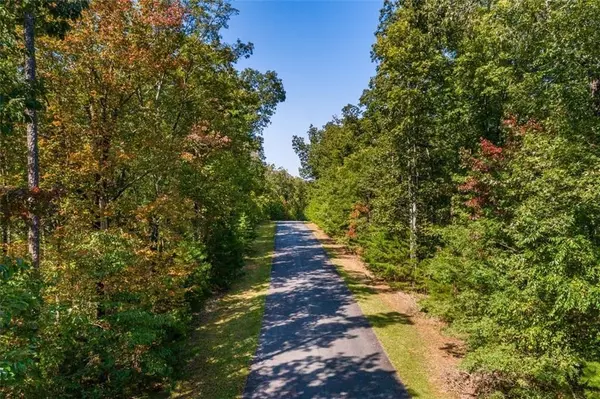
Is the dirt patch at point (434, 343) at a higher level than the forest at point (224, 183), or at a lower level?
lower

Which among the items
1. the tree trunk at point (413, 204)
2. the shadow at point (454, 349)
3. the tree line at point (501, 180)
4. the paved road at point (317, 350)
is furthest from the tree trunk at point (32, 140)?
the tree trunk at point (413, 204)

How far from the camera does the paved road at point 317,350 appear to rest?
988 cm

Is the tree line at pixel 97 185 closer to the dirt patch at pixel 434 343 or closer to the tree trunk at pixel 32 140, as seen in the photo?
the tree trunk at pixel 32 140

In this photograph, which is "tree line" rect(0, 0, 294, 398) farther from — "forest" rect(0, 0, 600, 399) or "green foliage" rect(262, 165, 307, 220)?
"green foliage" rect(262, 165, 307, 220)

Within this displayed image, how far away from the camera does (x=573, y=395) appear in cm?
705

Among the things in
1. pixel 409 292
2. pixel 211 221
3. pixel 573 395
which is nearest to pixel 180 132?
pixel 211 221

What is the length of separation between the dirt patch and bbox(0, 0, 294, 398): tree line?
738 cm

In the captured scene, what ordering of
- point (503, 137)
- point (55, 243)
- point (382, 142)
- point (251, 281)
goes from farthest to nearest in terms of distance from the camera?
point (251, 281)
point (382, 142)
point (503, 137)
point (55, 243)

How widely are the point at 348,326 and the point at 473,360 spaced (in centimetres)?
616

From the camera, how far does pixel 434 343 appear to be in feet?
41.4

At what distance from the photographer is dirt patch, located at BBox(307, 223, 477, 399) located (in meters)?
9.81

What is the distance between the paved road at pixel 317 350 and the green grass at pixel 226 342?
418mm

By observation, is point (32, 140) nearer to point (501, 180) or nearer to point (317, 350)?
point (317, 350)

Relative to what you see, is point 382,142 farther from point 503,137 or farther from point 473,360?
point 473,360
